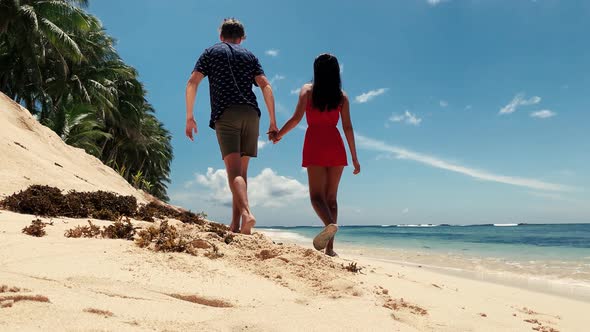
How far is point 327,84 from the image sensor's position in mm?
4641

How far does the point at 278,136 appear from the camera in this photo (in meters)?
4.76

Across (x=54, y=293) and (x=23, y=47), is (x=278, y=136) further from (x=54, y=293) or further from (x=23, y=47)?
(x=23, y=47)

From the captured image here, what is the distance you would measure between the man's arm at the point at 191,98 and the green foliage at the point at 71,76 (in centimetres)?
1581

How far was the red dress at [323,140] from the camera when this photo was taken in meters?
4.63

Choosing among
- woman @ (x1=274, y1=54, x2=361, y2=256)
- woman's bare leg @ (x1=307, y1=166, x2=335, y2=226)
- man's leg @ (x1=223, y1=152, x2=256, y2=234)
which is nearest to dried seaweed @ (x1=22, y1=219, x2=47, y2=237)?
man's leg @ (x1=223, y1=152, x2=256, y2=234)

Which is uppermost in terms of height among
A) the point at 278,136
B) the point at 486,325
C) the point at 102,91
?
the point at 102,91

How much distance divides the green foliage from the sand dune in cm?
1731

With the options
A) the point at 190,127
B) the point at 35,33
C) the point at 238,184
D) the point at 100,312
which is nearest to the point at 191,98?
the point at 190,127

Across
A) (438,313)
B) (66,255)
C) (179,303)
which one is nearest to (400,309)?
(438,313)

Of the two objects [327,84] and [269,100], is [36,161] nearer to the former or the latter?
[269,100]

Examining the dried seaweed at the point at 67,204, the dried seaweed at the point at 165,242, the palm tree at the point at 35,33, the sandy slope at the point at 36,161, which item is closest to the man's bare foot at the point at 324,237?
the dried seaweed at the point at 165,242

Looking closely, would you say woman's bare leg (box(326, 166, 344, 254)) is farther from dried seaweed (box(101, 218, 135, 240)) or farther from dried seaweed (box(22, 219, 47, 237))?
dried seaweed (box(22, 219, 47, 237))

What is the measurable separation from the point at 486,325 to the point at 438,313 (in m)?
0.28

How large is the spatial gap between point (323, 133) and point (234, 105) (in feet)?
3.36
